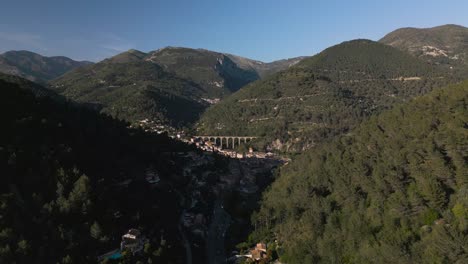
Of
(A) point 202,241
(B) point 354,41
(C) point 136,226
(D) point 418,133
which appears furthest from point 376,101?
(C) point 136,226

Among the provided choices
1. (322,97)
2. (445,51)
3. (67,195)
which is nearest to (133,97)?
(322,97)

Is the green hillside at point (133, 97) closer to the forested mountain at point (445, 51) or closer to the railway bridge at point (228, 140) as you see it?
the railway bridge at point (228, 140)

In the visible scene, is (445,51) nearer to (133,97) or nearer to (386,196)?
(133,97)

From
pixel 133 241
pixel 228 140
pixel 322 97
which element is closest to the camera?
pixel 133 241

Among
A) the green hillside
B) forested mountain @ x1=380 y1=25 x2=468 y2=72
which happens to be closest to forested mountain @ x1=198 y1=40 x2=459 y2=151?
the green hillside

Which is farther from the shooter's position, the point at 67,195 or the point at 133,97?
the point at 133,97

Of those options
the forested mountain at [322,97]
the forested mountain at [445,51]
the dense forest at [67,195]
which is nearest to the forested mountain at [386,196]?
the dense forest at [67,195]
